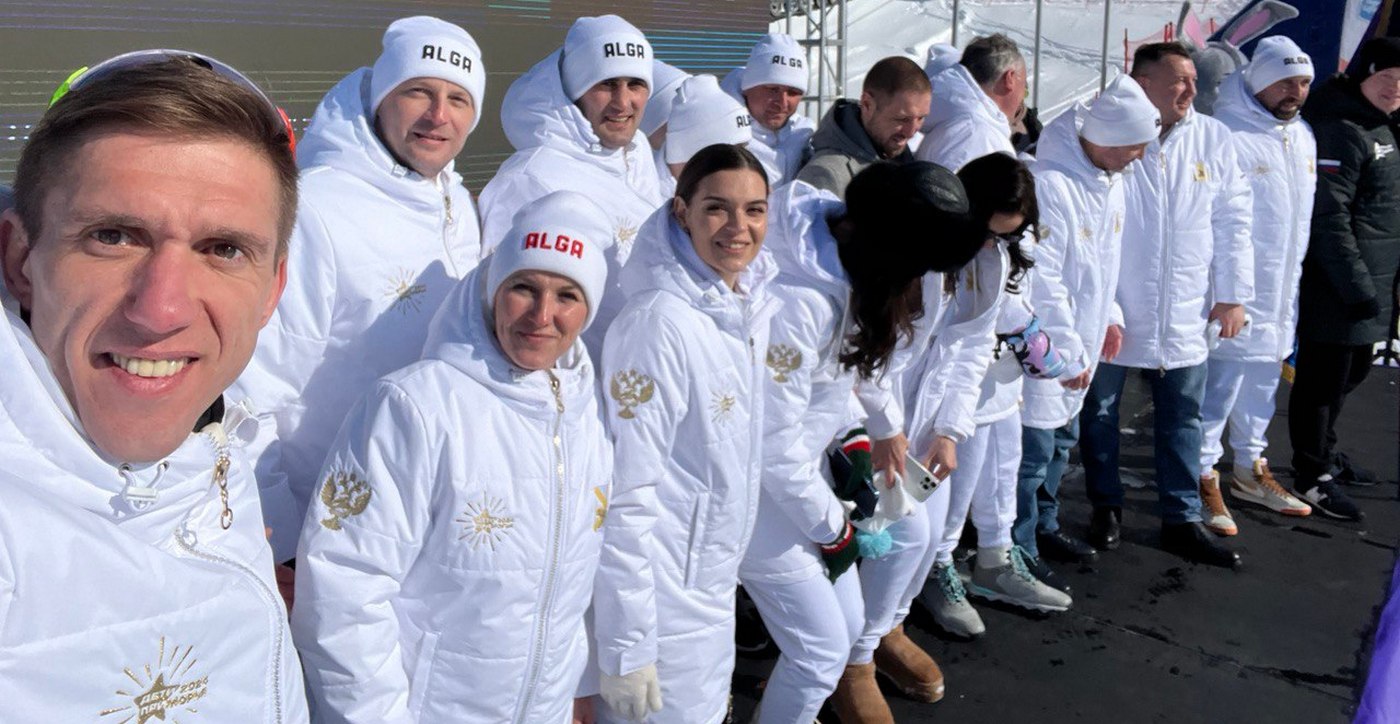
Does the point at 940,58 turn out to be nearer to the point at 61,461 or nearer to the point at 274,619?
the point at 274,619

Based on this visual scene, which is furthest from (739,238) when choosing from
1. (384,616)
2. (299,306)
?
(384,616)

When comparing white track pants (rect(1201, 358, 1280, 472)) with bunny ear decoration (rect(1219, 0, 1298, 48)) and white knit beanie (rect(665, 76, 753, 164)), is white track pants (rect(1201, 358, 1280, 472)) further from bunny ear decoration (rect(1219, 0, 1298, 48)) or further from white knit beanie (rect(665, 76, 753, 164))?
bunny ear decoration (rect(1219, 0, 1298, 48))

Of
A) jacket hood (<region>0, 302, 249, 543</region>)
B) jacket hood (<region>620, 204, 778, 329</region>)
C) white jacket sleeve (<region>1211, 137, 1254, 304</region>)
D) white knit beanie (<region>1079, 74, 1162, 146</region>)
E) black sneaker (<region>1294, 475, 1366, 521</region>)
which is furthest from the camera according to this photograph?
black sneaker (<region>1294, 475, 1366, 521</region>)

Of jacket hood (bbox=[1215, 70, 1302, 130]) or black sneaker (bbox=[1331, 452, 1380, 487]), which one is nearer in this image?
jacket hood (bbox=[1215, 70, 1302, 130])

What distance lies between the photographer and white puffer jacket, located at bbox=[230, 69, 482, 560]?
6.63 feet

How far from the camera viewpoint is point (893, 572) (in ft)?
10.5

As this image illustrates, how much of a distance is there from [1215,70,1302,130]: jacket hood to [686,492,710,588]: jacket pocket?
396 centimetres

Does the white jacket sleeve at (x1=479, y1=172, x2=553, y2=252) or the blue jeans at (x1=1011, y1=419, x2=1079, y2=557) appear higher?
the white jacket sleeve at (x1=479, y1=172, x2=553, y2=252)

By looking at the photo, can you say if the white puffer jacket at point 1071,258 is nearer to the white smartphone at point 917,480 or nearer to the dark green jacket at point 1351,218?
the white smartphone at point 917,480

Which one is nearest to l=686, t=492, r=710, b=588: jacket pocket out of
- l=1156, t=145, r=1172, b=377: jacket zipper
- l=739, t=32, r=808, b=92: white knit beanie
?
l=739, t=32, r=808, b=92: white knit beanie

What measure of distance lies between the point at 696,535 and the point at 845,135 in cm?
184

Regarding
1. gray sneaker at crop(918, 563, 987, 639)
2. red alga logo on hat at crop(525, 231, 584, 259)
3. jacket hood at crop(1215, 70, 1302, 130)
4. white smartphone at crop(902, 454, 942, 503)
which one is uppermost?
jacket hood at crop(1215, 70, 1302, 130)

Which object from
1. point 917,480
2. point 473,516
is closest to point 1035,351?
point 917,480

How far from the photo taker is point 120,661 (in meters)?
0.94
